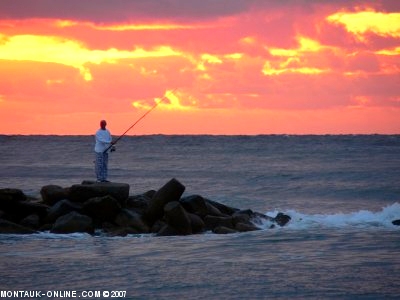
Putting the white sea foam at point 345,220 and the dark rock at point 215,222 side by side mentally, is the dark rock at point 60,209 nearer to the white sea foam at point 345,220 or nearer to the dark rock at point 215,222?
the dark rock at point 215,222

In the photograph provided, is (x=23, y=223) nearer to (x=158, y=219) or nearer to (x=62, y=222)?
(x=62, y=222)

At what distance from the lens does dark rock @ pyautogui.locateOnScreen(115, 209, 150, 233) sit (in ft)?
60.0

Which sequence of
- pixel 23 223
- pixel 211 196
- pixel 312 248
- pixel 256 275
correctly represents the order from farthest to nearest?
pixel 211 196
pixel 23 223
pixel 312 248
pixel 256 275

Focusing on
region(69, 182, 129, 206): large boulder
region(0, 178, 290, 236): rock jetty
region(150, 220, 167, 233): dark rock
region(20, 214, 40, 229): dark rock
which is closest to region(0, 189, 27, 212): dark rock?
region(0, 178, 290, 236): rock jetty

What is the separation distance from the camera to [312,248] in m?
15.8

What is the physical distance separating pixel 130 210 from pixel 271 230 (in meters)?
3.43

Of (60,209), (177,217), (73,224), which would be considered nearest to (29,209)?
(60,209)

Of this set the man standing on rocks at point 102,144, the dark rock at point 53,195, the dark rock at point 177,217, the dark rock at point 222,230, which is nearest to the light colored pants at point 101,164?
the man standing on rocks at point 102,144

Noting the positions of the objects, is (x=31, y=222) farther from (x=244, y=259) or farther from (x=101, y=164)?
(x=244, y=259)

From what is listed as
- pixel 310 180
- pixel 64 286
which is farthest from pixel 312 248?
pixel 310 180

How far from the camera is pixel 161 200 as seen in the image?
61.2ft

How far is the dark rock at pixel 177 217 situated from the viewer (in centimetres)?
1797

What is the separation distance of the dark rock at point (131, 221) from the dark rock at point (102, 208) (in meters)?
0.15

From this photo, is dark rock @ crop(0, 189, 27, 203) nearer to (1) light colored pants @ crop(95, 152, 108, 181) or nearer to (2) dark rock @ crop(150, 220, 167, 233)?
(1) light colored pants @ crop(95, 152, 108, 181)
